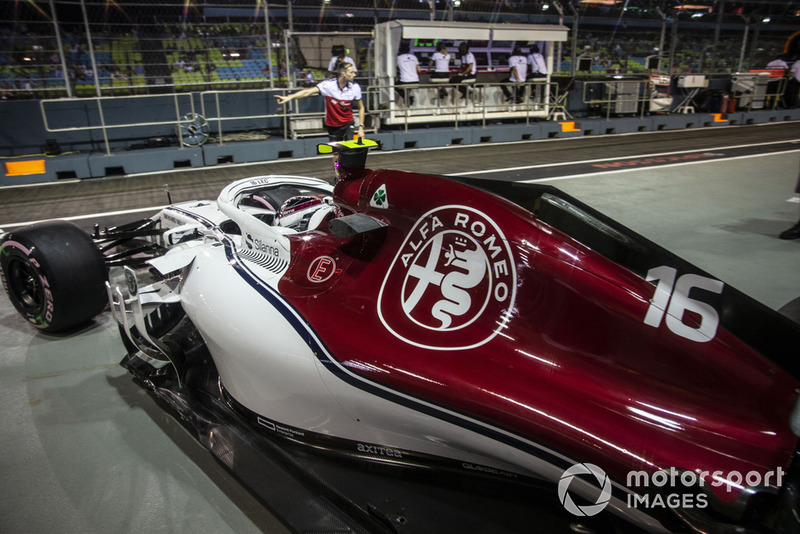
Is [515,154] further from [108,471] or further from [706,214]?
[108,471]

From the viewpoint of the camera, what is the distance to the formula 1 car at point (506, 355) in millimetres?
1489

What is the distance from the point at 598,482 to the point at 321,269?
138 cm

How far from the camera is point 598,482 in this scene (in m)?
1.50

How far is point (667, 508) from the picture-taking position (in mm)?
1414

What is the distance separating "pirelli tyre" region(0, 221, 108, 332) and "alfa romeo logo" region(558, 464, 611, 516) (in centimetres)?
314

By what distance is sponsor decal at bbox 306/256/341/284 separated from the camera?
2327 mm

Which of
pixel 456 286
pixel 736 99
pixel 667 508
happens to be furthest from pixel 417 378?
pixel 736 99

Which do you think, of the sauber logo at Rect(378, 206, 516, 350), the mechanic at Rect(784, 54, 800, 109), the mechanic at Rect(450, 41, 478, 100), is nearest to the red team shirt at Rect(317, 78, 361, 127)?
the mechanic at Rect(450, 41, 478, 100)

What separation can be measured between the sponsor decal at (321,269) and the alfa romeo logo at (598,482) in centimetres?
123

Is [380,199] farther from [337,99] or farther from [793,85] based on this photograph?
[793,85]

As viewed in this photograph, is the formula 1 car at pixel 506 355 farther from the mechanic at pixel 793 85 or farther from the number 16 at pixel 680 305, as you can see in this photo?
the mechanic at pixel 793 85

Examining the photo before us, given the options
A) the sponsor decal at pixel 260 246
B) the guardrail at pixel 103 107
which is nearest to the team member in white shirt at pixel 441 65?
the guardrail at pixel 103 107

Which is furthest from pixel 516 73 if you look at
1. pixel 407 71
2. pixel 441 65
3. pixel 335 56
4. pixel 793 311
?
pixel 793 311

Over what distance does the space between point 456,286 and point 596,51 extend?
22032 millimetres
